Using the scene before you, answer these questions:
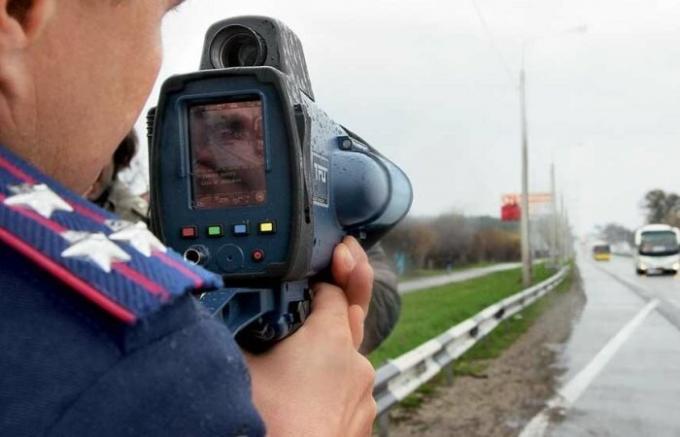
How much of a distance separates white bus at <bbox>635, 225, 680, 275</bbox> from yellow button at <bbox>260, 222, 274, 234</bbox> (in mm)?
51706

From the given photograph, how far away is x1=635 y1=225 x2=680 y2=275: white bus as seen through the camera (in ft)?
165

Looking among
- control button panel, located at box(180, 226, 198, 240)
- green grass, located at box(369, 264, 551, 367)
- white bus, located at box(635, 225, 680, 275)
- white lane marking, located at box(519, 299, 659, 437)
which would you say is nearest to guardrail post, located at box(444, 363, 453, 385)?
green grass, located at box(369, 264, 551, 367)

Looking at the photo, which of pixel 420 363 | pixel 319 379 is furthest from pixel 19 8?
pixel 420 363

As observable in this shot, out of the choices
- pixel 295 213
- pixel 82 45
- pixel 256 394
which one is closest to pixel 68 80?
pixel 82 45

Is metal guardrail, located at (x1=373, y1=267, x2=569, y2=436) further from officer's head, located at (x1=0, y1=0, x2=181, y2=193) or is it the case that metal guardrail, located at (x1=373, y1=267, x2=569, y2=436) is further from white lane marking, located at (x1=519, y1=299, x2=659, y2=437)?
officer's head, located at (x1=0, y1=0, x2=181, y2=193)

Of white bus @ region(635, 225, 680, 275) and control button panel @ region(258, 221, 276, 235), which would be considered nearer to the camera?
control button panel @ region(258, 221, 276, 235)

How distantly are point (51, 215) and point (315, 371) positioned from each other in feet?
1.58

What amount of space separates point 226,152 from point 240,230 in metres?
0.12

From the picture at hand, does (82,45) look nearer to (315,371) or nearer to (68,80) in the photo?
(68,80)

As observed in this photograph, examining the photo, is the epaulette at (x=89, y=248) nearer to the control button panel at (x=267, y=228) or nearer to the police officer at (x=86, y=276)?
the police officer at (x=86, y=276)

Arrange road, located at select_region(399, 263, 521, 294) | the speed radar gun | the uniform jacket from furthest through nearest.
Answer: road, located at select_region(399, 263, 521, 294), the speed radar gun, the uniform jacket

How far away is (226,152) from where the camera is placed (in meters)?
1.38

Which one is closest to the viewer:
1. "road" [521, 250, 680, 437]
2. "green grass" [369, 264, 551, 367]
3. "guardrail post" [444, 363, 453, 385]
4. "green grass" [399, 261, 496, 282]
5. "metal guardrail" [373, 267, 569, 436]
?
"metal guardrail" [373, 267, 569, 436]

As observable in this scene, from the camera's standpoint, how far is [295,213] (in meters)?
1.32
